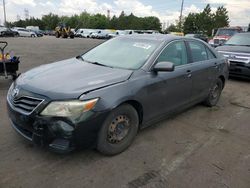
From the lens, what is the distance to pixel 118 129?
10.8 ft

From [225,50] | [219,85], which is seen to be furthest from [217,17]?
[219,85]

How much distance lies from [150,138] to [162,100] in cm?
62

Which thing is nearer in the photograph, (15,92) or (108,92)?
(108,92)

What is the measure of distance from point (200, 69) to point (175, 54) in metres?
0.76

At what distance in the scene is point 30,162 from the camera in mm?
3045

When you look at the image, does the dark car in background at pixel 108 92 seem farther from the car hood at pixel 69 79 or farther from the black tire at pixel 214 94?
the black tire at pixel 214 94

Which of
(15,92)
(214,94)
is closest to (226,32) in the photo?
(214,94)

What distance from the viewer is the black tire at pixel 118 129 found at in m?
3.04

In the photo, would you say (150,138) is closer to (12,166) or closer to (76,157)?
(76,157)

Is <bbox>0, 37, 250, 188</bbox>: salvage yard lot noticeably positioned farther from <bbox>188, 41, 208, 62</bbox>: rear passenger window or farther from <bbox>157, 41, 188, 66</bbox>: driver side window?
<bbox>188, 41, 208, 62</bbox>: rear passenger window

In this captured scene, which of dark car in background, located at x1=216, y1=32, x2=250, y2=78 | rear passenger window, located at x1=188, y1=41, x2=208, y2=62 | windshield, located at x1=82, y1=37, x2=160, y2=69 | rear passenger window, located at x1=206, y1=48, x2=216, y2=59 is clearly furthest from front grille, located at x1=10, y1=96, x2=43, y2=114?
dark car in background, located at x1=216, y1=32, x2=250, y2=78

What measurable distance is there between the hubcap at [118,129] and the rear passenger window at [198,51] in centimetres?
205

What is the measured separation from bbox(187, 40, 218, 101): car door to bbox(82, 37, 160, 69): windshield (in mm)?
979

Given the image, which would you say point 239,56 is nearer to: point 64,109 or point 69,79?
point 69,79
